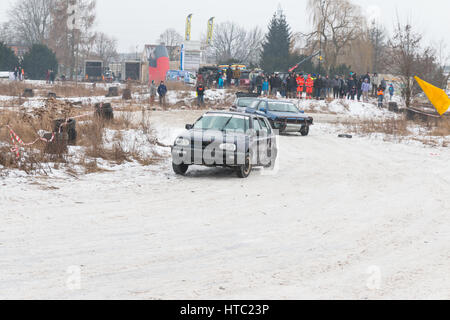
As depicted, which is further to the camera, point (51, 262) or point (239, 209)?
point (239, 209)

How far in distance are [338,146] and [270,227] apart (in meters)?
13.4

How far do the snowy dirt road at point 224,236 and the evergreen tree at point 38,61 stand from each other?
60.1m

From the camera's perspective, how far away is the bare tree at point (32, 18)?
95500mm

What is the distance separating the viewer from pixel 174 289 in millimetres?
5625

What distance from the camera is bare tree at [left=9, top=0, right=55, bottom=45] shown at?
313ft

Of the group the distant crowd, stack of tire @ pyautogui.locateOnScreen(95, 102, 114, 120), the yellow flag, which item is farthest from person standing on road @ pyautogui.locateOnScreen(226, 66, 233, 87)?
the yellow flag

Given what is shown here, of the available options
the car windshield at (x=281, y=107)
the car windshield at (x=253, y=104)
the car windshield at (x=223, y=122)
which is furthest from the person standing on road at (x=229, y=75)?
the car windshield at (x=223, y=122)

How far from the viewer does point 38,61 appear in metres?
70.0

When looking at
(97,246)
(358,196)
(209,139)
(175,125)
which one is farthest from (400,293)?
(175,125)

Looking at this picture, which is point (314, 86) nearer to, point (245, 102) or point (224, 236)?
point (245, 102)

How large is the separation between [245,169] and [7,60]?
58299 mm

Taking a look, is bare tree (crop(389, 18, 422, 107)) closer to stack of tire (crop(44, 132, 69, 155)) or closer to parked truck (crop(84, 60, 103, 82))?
stack of tire (crop(44, 132, 69, 155))

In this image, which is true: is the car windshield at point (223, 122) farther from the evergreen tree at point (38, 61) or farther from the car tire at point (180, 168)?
the evergreen tree at point (38, 61)
